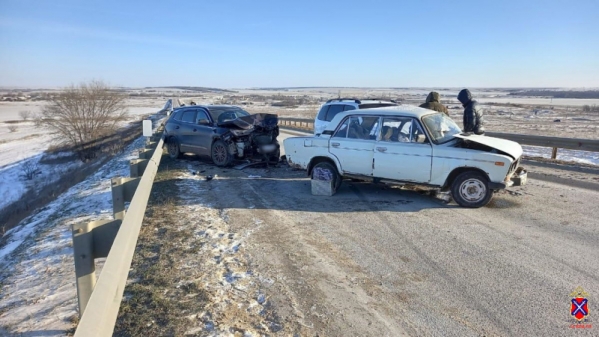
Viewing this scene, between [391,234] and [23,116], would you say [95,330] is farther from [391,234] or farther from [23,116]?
[23,116]

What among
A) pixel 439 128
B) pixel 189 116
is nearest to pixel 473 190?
pixel 439 128

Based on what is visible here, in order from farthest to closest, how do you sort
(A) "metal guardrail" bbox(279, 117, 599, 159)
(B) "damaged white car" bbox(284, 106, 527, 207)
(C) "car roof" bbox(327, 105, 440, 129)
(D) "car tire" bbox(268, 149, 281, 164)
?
Answer: (A) "metal guardrail" bbox(279, 117, 599, 159) < (D) "car tire" bbox(268, 149, 281, 164) < (C) "car roof" bbox(327, 105, 440, 129) < (B) "damaged white car" bbox(284, 106, 527, 207)

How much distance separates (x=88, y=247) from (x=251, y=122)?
8.32 m

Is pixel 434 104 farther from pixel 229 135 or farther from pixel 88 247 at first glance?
pixel 88 247

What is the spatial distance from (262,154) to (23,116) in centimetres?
5525

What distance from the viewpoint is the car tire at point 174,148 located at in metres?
12.3

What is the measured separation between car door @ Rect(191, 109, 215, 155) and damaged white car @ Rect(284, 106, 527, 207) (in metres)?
3.94

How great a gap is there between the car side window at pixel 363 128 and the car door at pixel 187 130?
5.70 m

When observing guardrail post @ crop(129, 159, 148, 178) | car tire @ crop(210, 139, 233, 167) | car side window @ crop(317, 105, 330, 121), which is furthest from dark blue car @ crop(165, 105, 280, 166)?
guardrail post @ crop(129, 159, 148, 178)

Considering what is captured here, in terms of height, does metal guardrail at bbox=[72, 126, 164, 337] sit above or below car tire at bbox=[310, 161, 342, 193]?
above

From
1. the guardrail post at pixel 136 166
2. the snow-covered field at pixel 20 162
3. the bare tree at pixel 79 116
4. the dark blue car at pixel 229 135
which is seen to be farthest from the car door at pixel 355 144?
the bare tree at pixel 79 116

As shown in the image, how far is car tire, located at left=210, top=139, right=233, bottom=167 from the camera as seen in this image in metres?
10.8

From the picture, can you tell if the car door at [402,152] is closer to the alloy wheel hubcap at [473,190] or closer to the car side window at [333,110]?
→ the alloy wheel hubcap at [473,190]

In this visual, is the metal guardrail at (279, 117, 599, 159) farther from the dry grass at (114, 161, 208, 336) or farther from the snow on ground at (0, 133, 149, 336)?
the snow on ground at (0, 133, 149, 336)
